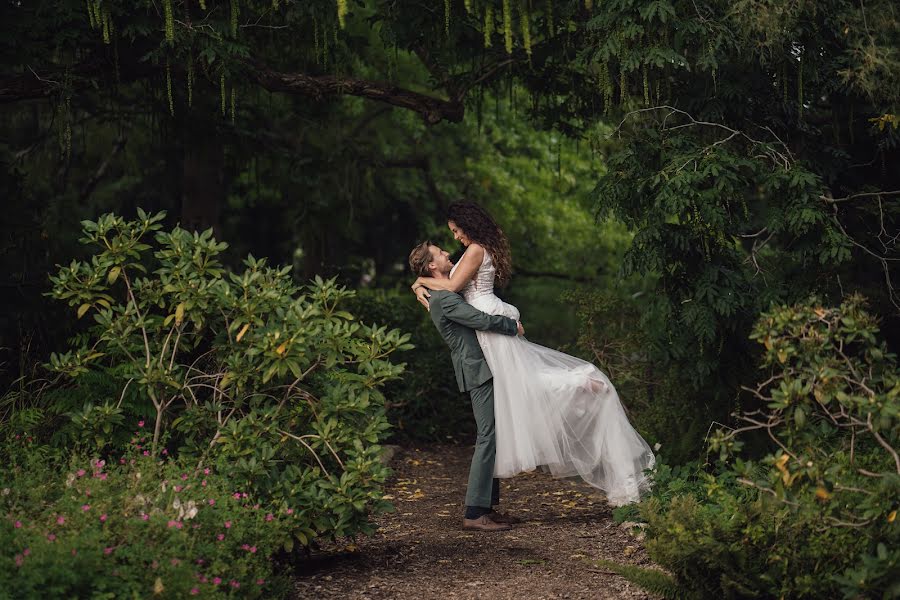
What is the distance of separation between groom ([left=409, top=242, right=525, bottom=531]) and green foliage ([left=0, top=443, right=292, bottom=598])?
141 cm

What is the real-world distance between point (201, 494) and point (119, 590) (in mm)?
758

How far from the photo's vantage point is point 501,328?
6.32m

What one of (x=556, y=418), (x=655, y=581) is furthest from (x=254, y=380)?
(x=655, y=581)

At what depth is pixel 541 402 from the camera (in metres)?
6.38

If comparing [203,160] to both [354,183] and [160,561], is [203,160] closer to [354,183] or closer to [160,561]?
[354,183]

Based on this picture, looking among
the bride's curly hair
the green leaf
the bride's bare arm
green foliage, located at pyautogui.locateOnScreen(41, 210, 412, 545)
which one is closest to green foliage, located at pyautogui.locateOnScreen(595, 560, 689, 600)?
green foliage, located at pyautogui.locateOnScreen(41, 210, 412, 545)

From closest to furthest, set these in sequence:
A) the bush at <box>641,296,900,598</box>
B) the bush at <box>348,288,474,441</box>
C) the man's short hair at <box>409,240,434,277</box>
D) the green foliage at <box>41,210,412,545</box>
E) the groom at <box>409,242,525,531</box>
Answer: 1. the bush at <box>641,296,900,598</box>
2. the green foliage at <box>41,210,412,545</box>
3. the groom at <box>409,242,525,531</box>
4. the man's short hair at <box>409,240,434,277</box>
5. the bush at <box>348,288,474,441</box>

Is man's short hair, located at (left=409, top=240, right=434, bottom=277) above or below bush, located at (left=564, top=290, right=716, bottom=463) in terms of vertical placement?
above

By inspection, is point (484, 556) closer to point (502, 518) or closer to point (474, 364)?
point (502, 518)

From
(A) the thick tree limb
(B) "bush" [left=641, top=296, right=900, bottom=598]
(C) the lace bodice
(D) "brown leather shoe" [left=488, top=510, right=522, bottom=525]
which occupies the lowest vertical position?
(D) "brown leather shoe" [left=488, top=510, right=522, bottom=525]

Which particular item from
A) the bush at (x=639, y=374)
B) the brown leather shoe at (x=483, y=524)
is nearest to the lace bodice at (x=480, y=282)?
the brown leather shoe at (x=483, y=524)

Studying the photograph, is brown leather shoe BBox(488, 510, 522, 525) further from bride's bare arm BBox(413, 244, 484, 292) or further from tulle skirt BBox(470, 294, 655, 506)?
bride's bare arm BBox(413, 244, 484, 292)

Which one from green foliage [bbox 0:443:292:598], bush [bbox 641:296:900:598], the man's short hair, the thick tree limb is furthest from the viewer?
the thick tree limb

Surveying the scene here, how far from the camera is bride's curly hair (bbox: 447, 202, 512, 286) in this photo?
21.2ft
